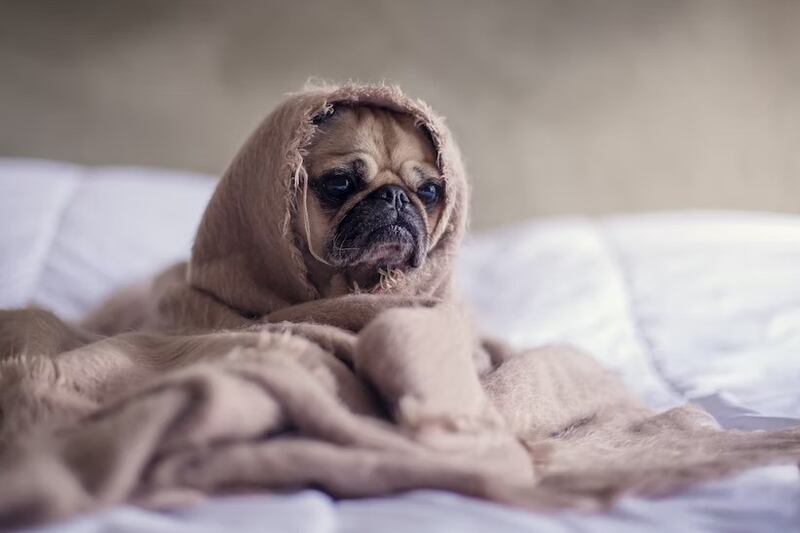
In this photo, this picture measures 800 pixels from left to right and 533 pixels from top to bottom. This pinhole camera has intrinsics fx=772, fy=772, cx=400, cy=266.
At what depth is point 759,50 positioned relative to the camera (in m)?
2.42

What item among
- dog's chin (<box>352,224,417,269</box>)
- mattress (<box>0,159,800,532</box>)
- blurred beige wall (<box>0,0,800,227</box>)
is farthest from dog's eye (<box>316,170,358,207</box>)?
blurred beige wall (<box>0,0,800,227</box>)

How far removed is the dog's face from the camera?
1.20 metres

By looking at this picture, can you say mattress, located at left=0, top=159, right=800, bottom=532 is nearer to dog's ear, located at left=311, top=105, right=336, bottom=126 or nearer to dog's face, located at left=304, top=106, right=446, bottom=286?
dog's face, located at left=304, top=106, right=446, bottom=286

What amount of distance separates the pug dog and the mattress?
0.48 metres

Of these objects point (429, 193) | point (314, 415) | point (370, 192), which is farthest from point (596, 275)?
point (314, 415)

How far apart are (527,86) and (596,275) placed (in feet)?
2.82

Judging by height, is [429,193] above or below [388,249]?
above

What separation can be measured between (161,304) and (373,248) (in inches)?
15.7

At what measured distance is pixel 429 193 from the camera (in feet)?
4.26

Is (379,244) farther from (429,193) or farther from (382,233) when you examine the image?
(429,193)

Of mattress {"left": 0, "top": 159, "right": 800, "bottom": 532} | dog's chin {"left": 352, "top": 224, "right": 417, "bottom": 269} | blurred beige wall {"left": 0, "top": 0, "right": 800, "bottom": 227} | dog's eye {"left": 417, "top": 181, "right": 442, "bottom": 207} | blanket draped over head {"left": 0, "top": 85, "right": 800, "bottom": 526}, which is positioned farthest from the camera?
blurred beige wall {"left": 0, "top": 0, "right": 800, "bottom": 227}

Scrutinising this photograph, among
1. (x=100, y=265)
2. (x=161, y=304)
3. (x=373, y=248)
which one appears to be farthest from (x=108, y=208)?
Answer: (x=373, y=248)

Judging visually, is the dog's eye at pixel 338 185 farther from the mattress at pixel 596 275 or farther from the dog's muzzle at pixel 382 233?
the mattress at pixel 596 275

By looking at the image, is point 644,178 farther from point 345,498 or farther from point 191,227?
point 345,498
